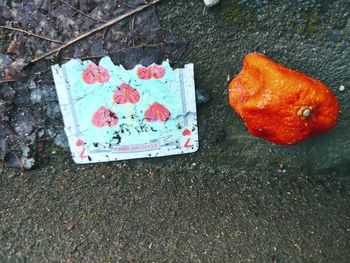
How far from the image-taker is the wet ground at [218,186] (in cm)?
133

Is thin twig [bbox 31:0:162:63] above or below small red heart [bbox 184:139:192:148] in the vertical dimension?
above

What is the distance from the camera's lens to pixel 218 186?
152 centimetres

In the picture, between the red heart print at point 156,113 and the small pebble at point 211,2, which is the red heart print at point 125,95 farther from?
the small pebble at point 211,2

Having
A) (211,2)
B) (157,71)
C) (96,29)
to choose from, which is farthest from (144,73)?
(211,2)

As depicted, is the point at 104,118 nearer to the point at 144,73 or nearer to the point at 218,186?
the point at 144,73

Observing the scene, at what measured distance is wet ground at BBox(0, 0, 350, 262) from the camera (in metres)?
1.33

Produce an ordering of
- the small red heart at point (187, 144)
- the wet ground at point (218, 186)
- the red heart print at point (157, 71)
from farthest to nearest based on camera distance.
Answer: the small red heart at point (187, 144) < the red heart print at point (157, 71) < the wet ground at point (218, 186)

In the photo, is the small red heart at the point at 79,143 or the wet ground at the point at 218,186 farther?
the small red heart at the point at 79,143

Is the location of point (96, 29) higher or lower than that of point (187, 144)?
higher

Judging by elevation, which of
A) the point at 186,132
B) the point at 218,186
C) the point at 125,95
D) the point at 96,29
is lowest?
the point at 218,186

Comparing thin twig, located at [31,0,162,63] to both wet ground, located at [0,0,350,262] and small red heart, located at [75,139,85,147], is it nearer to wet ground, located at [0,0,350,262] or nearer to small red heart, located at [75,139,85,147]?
wet ground, located at [0,0,350,262]

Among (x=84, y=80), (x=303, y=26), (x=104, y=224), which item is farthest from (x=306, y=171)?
(x=84, y=80)

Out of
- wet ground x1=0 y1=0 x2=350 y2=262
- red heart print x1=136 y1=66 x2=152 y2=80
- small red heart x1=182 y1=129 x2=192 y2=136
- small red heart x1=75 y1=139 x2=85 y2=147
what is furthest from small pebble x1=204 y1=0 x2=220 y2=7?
small red heart x1=75 y1=139 x2=85 y2=147

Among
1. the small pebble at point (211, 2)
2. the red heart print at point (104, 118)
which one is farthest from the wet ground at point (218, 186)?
the red heart print at point (104, 118)
